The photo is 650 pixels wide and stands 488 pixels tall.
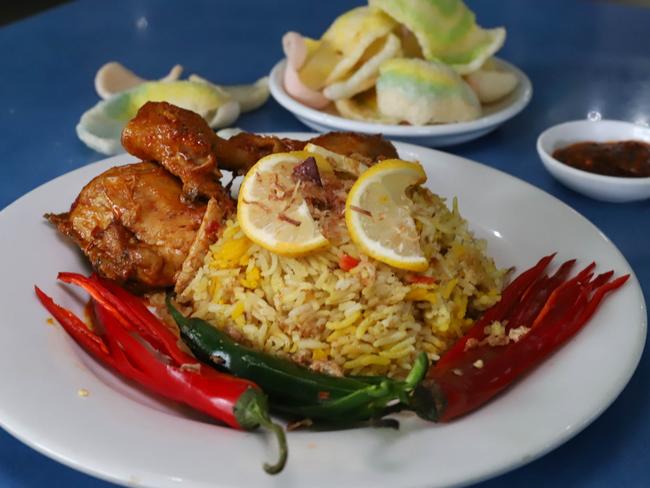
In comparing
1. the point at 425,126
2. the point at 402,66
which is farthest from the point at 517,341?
the point at 402,66

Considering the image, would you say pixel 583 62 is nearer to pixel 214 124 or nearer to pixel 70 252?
pixel 214 124

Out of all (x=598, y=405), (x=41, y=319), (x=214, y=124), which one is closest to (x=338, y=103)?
(x=214, y=124)

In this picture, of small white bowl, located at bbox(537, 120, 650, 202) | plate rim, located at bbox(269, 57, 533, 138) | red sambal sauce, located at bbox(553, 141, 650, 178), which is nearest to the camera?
small white bowl, located at bbox(537, 120, 650, 202)

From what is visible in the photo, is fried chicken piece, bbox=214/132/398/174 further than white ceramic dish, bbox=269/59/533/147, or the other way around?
white ceramic dish, bbox=269/59/533/147

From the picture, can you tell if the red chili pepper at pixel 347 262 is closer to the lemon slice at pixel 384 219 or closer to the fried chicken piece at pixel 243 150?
the lemon slice at pixel 384 219

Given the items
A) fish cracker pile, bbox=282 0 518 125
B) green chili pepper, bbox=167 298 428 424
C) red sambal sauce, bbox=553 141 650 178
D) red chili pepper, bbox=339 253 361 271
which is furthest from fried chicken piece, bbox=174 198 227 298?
red sambal sauce, bbox=553 141 650 178

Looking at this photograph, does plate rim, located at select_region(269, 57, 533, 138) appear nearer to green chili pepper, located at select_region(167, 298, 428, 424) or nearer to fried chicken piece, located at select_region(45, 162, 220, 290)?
fried chicken piece, located at select_region(45, 162, 220, 290)

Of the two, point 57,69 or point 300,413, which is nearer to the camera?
point 300,413
